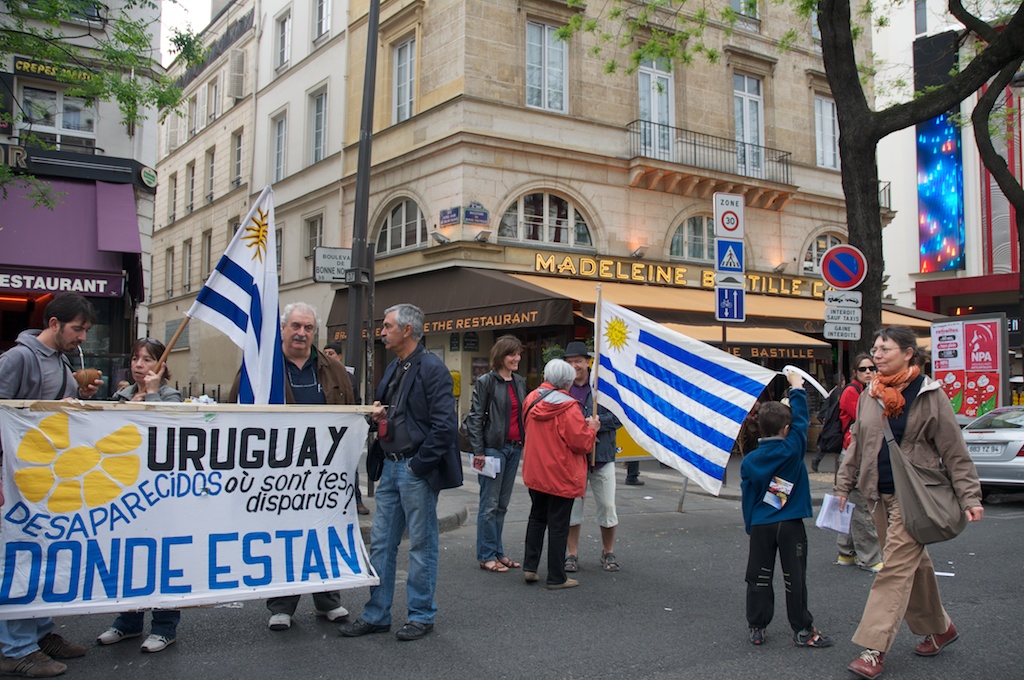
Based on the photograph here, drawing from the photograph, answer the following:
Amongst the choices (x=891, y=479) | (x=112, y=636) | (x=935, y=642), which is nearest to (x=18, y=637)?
(x=112, y=636)

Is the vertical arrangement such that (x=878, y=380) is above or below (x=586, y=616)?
above

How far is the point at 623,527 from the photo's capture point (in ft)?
29.5

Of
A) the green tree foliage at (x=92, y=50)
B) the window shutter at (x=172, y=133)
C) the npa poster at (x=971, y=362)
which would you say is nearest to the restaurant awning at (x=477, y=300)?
the green tree foliage at (x=92, y=50)

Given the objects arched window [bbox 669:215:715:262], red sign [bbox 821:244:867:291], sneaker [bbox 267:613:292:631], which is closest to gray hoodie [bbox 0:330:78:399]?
sneaker [bbox 267:613:292:631]

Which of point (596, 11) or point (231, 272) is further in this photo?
point (596, 11)

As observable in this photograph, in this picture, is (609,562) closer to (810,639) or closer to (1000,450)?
(810,639)

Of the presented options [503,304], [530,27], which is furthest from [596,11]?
[503,304]

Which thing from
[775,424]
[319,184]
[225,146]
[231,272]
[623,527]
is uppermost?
[225,146]

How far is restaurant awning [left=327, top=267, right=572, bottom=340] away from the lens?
1571 cm

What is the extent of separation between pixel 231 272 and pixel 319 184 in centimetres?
1869

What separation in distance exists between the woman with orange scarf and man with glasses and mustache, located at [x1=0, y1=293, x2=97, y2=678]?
417cm

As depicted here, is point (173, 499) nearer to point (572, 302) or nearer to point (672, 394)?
point (672, 394)

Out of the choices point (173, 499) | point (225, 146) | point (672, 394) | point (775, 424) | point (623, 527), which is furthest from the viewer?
point (225, 146)

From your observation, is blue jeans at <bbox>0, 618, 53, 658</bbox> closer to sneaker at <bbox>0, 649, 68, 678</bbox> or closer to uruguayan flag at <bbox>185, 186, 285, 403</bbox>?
sneaker at <bbox>0, 649, 68, 678</bbox>
